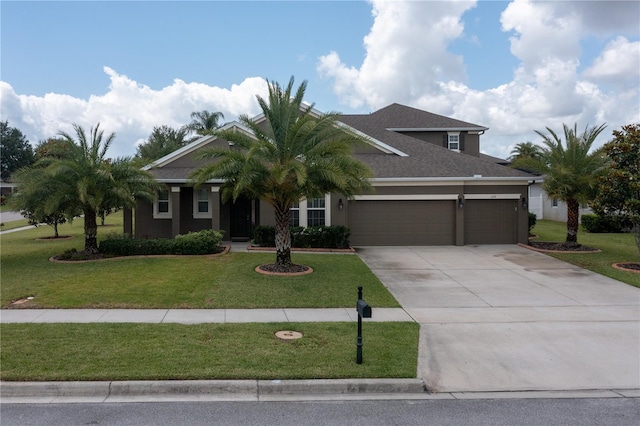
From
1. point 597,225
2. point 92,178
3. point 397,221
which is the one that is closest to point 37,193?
point 92,178

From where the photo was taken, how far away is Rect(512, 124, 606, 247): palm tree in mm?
17141

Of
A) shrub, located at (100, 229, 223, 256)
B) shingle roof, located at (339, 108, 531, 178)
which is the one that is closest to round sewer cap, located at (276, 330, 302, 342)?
shrub, located at (100, 229, 223, 256)

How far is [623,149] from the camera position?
579 inches

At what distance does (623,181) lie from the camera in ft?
47.7

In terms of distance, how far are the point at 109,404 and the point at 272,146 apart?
832cm

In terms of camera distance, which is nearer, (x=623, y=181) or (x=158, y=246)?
(x=623, y=181)

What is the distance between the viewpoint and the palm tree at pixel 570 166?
17141mm

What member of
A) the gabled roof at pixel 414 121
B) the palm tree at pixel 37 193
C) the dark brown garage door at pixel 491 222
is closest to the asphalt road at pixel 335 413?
the palm tree at pixel 37 193

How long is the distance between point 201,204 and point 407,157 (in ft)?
33.0

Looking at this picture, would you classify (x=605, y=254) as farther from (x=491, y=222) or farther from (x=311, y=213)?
(x=311, y=213)

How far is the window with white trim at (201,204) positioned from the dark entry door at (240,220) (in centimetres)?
115

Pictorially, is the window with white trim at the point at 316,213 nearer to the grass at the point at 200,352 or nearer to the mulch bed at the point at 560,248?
the mulch bed at the point at 560,248

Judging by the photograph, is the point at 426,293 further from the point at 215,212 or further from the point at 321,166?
the point at 215,212

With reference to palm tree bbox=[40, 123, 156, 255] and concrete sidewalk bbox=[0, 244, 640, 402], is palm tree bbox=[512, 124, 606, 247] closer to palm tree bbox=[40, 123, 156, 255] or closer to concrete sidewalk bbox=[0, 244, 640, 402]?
concrete sidewalk bbox=[0, 244, 640, 402]
